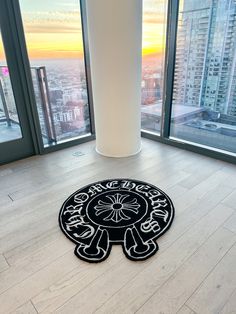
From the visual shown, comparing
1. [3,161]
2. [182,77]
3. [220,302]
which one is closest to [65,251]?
[220,302]

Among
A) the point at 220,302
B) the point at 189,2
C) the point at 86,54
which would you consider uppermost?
the point at 189,2

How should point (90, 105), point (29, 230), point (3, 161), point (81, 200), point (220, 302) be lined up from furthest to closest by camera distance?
point (90, 105) < point (3, 161) < point (81, 200) < point (29, 230) < point (220, 302)

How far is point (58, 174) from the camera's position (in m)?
2.37

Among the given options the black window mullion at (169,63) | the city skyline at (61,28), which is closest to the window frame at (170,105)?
the black window mullion at (169,63)

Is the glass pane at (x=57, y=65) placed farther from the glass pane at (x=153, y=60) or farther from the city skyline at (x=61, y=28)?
the glass pane at (x=153, y=60)

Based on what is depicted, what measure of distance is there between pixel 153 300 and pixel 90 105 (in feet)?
8.45

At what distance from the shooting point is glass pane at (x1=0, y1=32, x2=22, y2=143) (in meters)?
2.41

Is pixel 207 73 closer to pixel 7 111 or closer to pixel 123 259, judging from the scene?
pixel 123 259

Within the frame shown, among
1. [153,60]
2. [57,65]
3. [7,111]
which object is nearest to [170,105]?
[153,60]

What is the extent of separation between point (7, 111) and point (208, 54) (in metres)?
2.36

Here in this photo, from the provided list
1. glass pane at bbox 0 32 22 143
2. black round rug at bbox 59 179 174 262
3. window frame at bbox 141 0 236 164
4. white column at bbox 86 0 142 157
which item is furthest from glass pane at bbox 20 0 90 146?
black round rug at bbox 59 179 174 262

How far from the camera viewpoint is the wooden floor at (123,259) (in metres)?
1.14

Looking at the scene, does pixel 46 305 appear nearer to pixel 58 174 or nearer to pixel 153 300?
pixel 153 300

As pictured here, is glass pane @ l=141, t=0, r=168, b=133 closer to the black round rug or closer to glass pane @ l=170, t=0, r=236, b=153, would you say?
glass pane @ l=170, t=0, r=236, b=153
